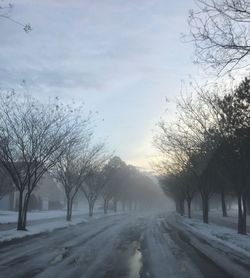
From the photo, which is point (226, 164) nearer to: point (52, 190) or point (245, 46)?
point (245, 46)

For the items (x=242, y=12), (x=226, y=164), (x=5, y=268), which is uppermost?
(x=242, y=12)

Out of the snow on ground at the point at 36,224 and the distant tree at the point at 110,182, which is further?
the distant tree at the point at 110,182

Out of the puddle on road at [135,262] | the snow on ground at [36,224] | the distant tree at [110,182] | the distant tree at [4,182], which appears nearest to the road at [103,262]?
the puddle on road at [135,262]

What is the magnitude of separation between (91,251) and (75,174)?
103 feet

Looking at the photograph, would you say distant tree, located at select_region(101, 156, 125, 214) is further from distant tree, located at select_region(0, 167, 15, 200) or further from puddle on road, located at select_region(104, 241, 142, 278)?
puddle on road, located at select_region(104, 241, 142, 278)

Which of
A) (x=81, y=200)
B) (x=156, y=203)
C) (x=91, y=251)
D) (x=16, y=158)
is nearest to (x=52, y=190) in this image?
(x=81, y=200)

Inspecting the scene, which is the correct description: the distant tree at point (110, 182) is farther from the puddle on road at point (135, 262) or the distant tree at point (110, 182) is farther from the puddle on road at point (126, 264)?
the puddle on road at point (126, 264)

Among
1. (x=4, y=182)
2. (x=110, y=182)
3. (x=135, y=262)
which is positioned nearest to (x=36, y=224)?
(x=4, y=182)

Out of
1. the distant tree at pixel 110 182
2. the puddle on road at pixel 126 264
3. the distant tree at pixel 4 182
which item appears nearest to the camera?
the puddle on road at pixel 126 264

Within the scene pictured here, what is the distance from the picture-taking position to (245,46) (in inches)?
476

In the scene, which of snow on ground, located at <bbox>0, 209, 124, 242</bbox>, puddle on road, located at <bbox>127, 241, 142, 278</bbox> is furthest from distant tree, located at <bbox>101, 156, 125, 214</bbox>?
puddle on road, located at <bbox>127, 241, 142, 278</bbox>

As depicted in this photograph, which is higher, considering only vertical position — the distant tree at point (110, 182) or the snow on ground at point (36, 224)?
the distant tree at point (110, 182)

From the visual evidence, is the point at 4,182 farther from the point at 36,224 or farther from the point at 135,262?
the point at 135,262

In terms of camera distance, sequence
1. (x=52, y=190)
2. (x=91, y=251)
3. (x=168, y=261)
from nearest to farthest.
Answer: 1. (x=168, y=261)
2. (x=91, y=251)
3. (x=52, y=190)
